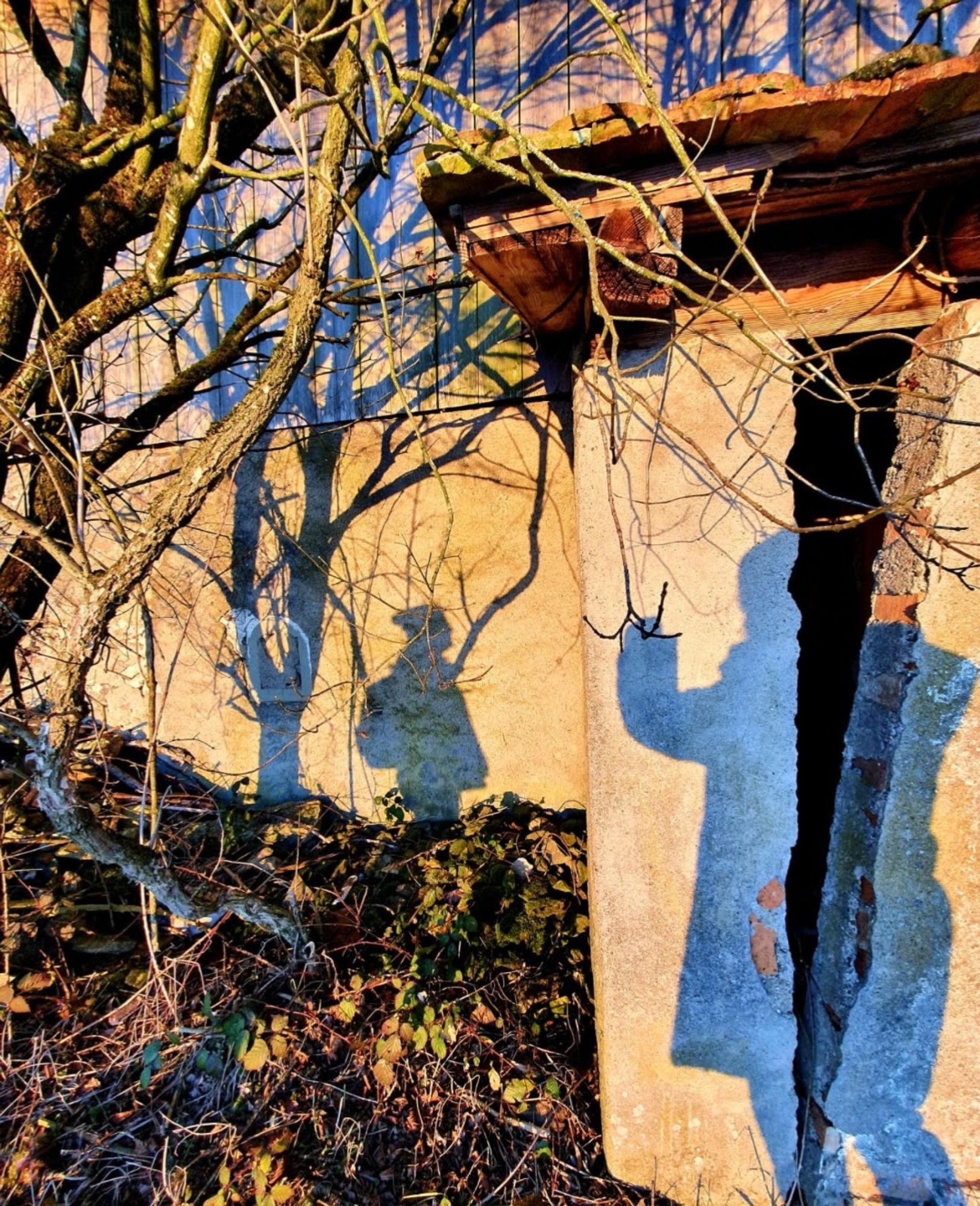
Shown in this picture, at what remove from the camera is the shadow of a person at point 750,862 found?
211 cm

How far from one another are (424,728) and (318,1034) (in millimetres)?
1470

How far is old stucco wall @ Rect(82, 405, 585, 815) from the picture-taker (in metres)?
3.24

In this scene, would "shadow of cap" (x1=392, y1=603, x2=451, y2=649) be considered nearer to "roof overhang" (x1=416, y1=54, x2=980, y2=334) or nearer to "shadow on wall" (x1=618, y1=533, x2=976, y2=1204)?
"shadow on wall" (x1=618, y1=533, x2=976, y2=1204)

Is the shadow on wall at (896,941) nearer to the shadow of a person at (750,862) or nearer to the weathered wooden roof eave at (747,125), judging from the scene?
the shadow of a person at (750,862)

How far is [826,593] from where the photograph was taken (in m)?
3.08

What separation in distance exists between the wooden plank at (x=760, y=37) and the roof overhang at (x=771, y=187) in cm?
150

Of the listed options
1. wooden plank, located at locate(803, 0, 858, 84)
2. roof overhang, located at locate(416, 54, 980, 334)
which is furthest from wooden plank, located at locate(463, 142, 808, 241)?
wooden plank, located at locate(803, 0, 858, 84)

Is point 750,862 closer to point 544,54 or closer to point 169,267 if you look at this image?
point 169,267

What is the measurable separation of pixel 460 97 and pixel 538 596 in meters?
2.12

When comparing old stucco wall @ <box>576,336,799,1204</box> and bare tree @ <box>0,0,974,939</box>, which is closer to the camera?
bare tree @ <box>0,0,974,939</box>

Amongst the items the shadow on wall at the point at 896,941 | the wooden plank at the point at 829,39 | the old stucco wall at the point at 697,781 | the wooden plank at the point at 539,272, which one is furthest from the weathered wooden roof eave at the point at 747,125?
the wooden plank at the point at 829,39

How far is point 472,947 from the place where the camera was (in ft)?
8.73

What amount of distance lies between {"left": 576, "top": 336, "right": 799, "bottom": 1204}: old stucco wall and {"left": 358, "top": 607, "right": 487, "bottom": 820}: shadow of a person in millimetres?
1272

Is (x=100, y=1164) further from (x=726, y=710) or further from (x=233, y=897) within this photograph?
(x=726, y=710)
